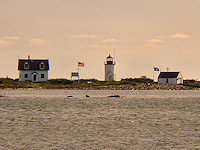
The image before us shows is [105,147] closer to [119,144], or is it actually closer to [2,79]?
[119,144]

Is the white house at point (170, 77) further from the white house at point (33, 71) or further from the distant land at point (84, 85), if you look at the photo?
the white house at point (33, 71)

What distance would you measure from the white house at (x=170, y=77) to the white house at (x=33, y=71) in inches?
1350

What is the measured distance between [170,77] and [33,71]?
1571 inches

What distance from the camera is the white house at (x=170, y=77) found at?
361ft

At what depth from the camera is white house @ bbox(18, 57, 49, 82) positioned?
104 m

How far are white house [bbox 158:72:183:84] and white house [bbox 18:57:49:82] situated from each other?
3428cm

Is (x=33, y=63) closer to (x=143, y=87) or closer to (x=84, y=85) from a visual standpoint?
(x=84, y=85)

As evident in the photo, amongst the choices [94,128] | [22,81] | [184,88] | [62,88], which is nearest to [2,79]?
[22,81]

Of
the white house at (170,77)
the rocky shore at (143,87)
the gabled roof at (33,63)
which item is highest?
the gabled roof at (33,63)

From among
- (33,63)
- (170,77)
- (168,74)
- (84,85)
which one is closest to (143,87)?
(170,77)

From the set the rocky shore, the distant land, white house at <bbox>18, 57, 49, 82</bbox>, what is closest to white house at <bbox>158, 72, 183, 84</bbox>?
the distant land

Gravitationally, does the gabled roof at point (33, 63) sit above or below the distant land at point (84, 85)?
above

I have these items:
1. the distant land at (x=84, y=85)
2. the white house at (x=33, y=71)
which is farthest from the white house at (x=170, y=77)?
the white house at (x=33, y=71)

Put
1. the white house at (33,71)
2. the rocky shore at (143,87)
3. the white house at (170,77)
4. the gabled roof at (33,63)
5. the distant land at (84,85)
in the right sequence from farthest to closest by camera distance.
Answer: the white house at (170,77), the gabled roof at (33,63), the white house at (33,71), the rocky shore at (143,87), the distant land at (84,85)
